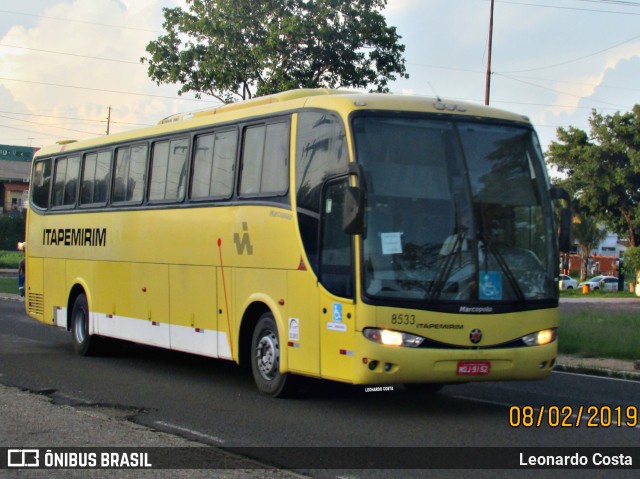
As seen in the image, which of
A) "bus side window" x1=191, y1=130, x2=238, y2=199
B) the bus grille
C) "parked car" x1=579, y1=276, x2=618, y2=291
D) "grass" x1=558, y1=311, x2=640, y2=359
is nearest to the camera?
"bus side window" x1=191, y1=130, x2=238, y2=199

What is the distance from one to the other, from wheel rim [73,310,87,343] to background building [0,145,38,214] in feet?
295

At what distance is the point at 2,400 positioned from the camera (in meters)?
11.4

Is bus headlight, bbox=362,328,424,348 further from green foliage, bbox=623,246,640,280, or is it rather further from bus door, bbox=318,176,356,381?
green foliage, bbox=623,246,640,280

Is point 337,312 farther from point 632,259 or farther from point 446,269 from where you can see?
point 632,259

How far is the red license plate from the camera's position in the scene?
10844 millimetres

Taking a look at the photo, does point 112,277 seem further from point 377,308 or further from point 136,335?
point 377,308

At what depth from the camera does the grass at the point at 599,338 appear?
18641 mm

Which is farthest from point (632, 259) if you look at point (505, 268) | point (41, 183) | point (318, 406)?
point (505, 268)

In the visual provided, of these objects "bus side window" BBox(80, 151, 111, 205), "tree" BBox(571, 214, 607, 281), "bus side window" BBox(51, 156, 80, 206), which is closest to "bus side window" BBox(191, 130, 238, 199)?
"bus side window" BBox(80, 151, 111, 205)

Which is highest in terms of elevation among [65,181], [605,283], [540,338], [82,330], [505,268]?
[65,181]

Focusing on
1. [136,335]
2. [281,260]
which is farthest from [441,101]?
[136,335]

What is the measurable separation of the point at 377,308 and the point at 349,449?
1.86 m

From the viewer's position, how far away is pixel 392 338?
35.1 feet

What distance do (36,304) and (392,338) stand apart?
436 inches
